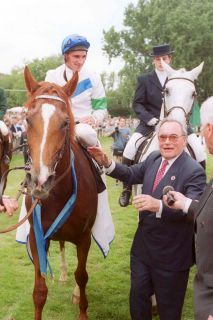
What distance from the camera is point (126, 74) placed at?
43.2 metres

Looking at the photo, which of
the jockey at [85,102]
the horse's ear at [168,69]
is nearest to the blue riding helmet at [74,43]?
the jockey at [85,102]

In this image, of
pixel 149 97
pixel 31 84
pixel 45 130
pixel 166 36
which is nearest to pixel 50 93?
pixel 31 84

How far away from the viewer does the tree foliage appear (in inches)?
1604

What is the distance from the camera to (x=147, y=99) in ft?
20.7

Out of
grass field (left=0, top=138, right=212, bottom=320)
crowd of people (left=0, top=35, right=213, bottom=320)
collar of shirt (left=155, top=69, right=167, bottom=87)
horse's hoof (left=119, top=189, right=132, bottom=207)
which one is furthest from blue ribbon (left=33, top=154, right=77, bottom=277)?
collar of shirt (left=155, top=69, right=167, bottom=87)

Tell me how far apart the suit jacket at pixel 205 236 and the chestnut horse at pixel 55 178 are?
1.17 m

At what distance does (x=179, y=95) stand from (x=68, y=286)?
284 cm

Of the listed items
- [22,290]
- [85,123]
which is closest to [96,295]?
[22,290]

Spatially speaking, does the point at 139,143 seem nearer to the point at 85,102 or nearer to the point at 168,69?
the point at 168,69

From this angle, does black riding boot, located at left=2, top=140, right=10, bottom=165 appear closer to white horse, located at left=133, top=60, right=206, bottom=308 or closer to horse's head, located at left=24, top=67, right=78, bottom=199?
white horse, located at left=133, top=60, right=206, bottom=308

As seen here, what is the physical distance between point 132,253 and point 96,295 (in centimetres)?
190

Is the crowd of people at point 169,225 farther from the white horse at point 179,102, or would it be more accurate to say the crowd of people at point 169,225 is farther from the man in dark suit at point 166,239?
the white horse at point 179,102

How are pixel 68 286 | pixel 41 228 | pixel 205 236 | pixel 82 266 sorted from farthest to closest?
1. pixel 68 286
2. pixel 82 266
3. pixel 41 228
4. pixel 205 236

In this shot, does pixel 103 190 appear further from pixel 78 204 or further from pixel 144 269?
pixel 144 269
